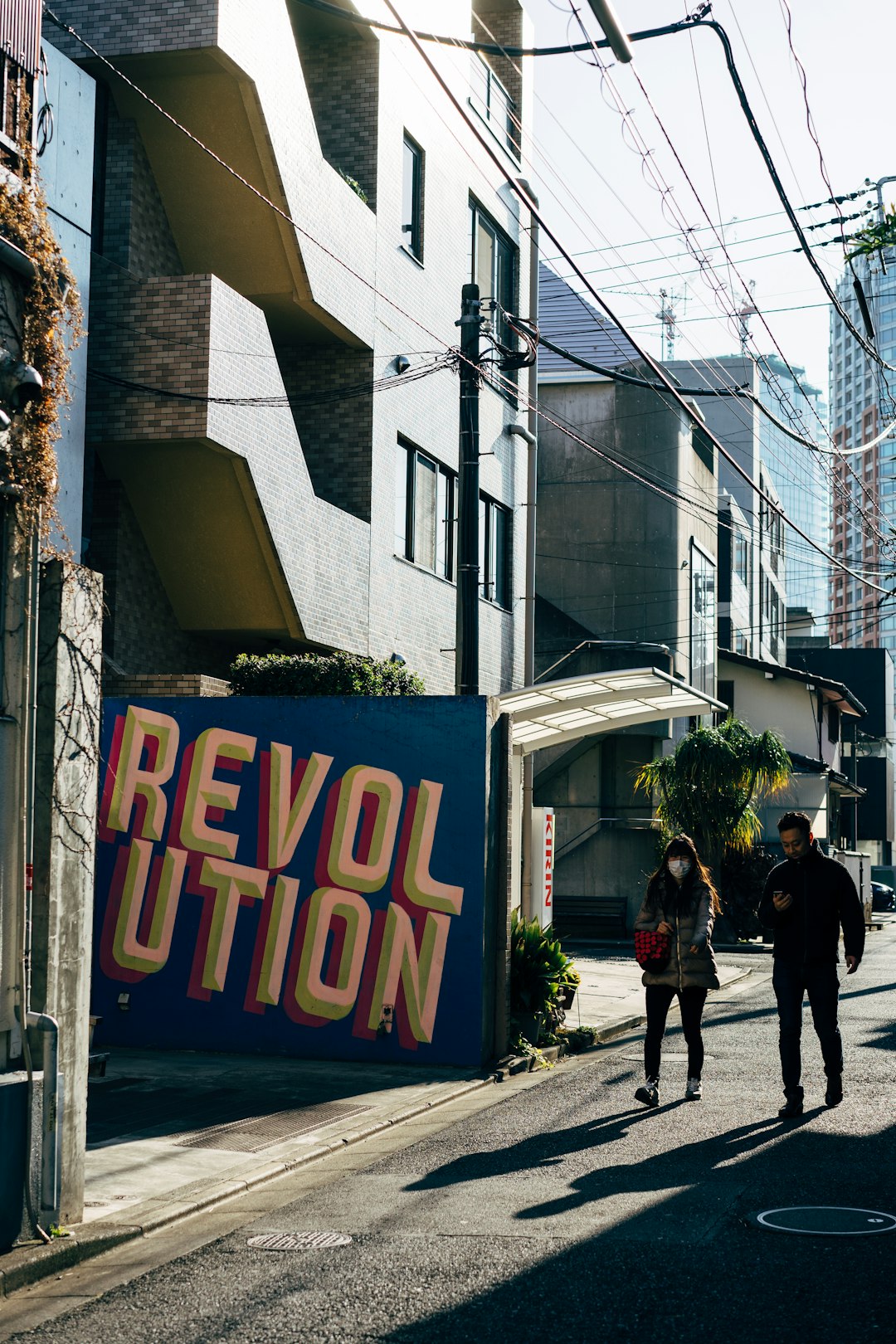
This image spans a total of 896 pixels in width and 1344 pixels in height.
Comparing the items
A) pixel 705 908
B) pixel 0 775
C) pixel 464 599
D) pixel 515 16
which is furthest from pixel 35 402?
pixel 515 16

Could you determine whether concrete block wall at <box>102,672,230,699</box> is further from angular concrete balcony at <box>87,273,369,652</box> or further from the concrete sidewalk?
the concrete sidewalk

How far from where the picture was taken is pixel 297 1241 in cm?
666

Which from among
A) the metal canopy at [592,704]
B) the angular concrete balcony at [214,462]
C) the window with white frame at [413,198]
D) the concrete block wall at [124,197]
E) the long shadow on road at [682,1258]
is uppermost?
the window with white frame at [413,198]

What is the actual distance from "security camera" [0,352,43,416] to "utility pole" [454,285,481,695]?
305 inches

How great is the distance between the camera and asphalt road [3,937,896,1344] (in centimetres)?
538

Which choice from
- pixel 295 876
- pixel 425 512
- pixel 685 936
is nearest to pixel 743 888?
pixel 425 512

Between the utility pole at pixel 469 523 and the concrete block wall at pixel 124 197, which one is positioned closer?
the utility pole at pixel 469 523

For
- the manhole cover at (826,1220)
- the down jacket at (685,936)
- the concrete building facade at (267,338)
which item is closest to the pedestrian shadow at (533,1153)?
the down jacket at (685,936)

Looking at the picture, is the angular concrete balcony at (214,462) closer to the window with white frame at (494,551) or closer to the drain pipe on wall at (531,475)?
the window with white frame at (494,551)

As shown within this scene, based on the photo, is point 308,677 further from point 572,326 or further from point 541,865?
point 572,326

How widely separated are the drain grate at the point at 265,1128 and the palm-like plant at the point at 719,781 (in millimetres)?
18210

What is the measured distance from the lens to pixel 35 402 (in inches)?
282

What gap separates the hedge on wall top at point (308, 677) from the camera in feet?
49.7

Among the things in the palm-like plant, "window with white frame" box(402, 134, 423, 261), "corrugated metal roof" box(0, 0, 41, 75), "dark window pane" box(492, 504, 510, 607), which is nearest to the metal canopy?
"corrugated metal roof" box(0, 0, 41, 75)
